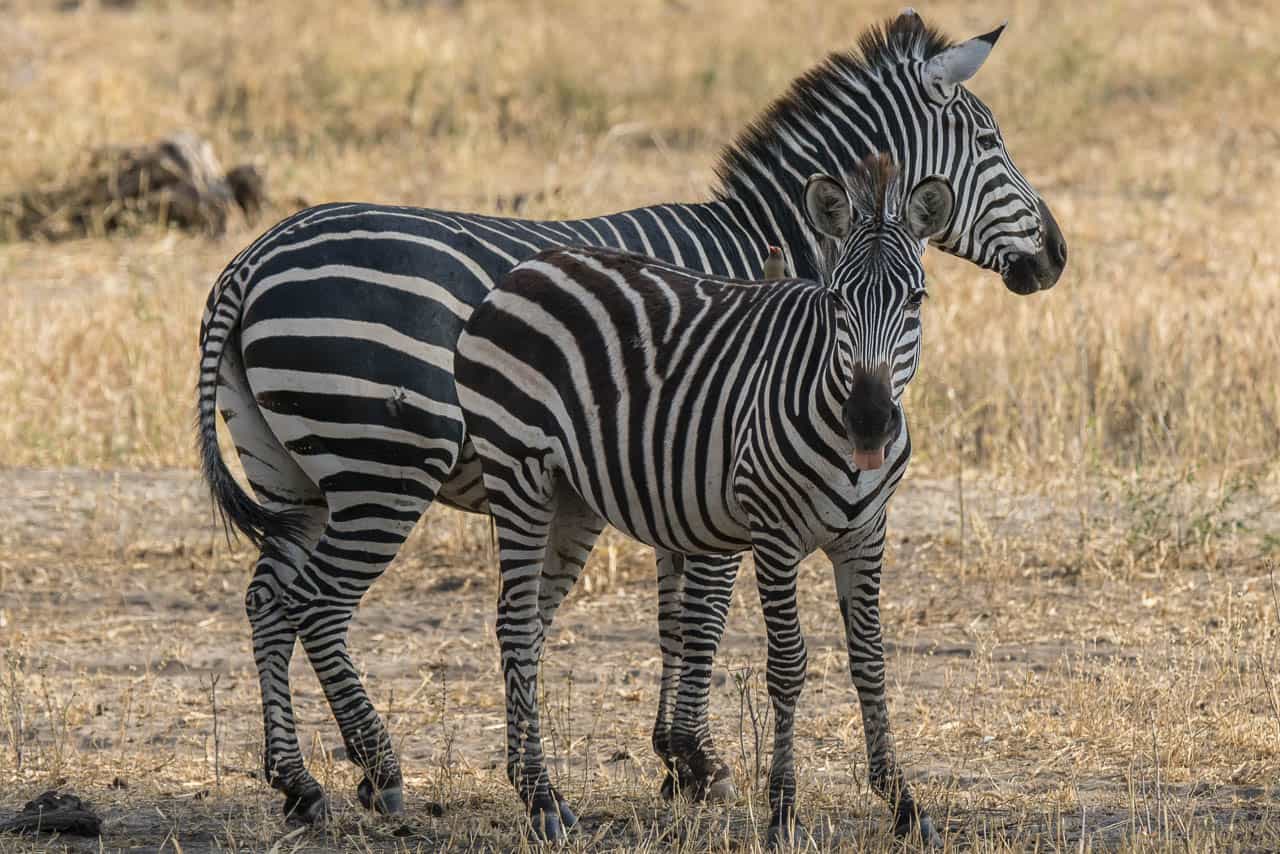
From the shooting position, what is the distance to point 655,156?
19.0 meters

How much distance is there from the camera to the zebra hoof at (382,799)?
5.91 metres

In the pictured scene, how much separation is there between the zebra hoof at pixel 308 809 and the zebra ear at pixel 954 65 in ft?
12.3

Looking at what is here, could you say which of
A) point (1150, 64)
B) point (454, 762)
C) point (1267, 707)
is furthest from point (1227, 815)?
point (1150, 64)

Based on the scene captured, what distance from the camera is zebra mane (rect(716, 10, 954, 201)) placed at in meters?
7.23

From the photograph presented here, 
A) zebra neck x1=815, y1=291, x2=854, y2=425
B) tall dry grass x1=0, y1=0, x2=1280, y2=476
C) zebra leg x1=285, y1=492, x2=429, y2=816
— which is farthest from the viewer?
tall dry grass x1=0, y1=0, x2=1280, y2=476

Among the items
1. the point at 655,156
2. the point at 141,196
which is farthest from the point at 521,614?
the point at 655,156

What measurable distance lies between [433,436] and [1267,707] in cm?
346

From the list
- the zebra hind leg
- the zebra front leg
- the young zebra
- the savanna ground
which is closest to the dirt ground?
the savanna ground

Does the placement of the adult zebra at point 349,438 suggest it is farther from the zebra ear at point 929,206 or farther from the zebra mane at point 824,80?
the zebra ear at point 929,206

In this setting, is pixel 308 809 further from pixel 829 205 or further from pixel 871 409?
pixel 829 205

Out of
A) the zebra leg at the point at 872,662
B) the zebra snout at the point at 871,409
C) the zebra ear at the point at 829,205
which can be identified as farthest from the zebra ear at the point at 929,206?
the zebra leg at the point at 872,662

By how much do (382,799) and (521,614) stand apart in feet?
3.00

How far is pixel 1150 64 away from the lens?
20188mm

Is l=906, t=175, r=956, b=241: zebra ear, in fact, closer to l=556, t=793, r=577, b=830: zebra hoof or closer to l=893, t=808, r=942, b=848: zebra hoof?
l=893, t=808, r=942, b=848: zebra hoof
